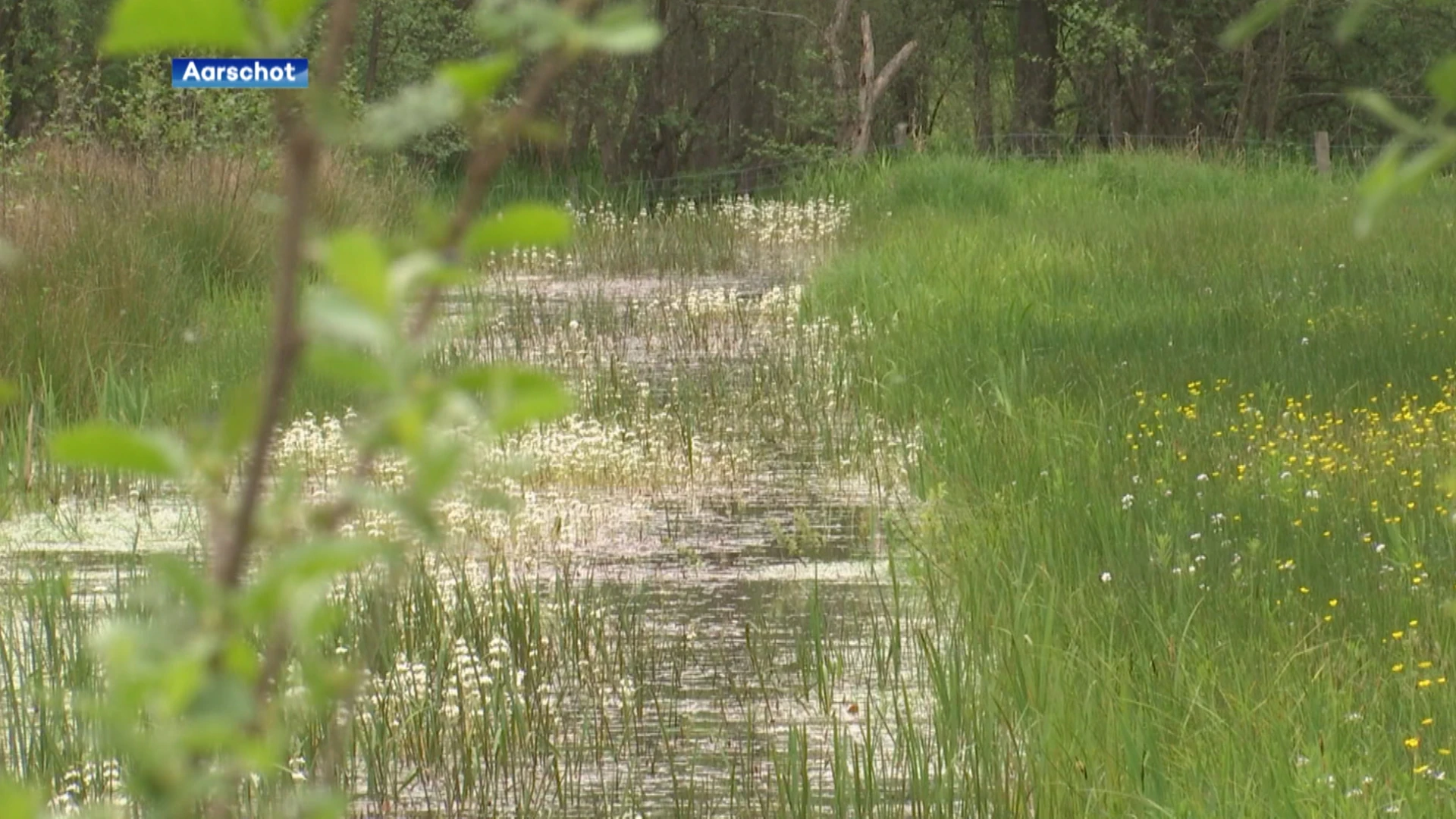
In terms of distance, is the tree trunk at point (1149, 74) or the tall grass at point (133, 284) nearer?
the tall grass at point (133, 284)

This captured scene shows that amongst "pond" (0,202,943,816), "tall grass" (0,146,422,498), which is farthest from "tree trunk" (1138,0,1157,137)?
"pond" (0,202,943,816)

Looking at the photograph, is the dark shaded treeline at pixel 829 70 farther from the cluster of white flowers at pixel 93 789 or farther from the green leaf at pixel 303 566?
the green leaf at pixel 303 566

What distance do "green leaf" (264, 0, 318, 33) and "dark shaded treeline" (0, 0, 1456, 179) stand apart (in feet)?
70.6

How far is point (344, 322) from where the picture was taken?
2.31ft

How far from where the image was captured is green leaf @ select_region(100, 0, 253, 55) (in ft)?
2.49

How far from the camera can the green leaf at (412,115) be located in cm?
81

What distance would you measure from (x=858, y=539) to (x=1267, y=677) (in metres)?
2.88

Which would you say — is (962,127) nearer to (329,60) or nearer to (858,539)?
(858,539)

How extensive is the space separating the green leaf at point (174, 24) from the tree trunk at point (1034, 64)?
2710 cm

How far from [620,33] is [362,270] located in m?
0.17

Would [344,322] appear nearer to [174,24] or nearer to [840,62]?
[174,24]

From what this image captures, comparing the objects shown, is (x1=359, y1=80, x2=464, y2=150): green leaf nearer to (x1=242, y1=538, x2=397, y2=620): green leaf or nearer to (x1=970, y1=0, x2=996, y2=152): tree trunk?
(x1=242, y1=538, x2=397, y2=620): green leaf

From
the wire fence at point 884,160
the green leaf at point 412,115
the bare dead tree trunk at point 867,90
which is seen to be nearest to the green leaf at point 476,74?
the green leaf at point 412,115

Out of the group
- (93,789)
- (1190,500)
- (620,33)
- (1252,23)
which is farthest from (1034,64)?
(620,33)
